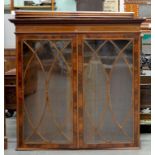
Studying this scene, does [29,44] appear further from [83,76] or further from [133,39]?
[133,39]

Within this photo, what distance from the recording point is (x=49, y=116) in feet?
10.8

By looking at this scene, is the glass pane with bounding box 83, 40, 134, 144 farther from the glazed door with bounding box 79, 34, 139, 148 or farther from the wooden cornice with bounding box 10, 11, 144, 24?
the wooden cornice with bounding box 10, 11, 144, 24

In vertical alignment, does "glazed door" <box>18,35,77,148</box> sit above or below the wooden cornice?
below

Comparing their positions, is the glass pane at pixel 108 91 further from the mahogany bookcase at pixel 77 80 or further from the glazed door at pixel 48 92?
the glazed door at pixel 48 92

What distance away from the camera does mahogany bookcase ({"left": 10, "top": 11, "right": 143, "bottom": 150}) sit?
10.5ft

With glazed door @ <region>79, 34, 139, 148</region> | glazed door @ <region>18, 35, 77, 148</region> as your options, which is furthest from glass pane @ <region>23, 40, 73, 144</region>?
glazed door @ <region>79, 34, 139, 148</region>

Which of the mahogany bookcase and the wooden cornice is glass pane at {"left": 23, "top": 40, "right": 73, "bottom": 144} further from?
the wooden cornice

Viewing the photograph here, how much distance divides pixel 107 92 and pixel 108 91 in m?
0.01

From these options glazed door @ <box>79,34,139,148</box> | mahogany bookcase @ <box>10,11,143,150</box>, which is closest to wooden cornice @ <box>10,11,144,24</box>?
mahogany bookcase @ <box>10,11,143,150</box>

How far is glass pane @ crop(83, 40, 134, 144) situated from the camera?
3225 mm

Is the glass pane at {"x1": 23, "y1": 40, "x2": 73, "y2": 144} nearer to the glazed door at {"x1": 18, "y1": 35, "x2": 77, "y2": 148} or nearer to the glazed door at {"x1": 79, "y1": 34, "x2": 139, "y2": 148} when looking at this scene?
the glazed door at {"x1": 18, "y1": 35, "x2": 77, "y2": 148}

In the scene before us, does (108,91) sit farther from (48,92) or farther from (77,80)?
(48,92)

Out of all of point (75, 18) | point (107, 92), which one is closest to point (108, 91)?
point (107, 92)

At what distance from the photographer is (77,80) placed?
10.6ft
